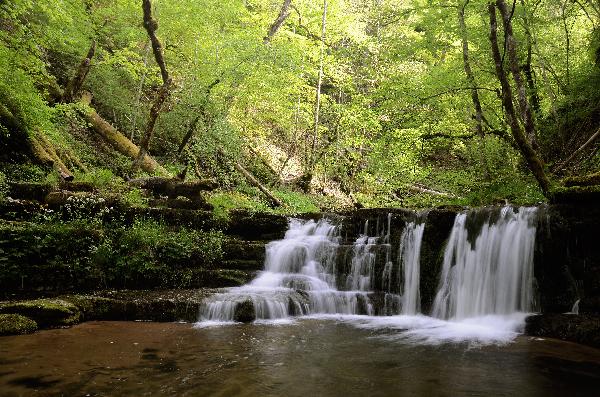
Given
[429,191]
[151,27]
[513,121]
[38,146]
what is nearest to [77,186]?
[38,146]

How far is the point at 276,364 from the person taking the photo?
17.1ft

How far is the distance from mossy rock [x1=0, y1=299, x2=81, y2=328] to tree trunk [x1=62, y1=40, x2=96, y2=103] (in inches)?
417

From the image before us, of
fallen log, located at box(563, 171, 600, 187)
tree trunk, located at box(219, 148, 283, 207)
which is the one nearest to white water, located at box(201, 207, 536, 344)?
fallen log, located at box(563, 171, 600, 187)

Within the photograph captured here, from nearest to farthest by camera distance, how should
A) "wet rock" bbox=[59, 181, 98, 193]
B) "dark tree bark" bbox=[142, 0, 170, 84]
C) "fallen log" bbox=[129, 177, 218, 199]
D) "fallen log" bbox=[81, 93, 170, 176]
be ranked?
"wet rock" bbox=[59, 181, 98, 193] → "fallen log" bbox=[129, 177, 218, 199] → "dark tree bark" bbox=[142, 0, 170, 84] → "fallen log" bbox=[81, 93, 170, 176]

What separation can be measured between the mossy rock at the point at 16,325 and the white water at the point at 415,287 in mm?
2791

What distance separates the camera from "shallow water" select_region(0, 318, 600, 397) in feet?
14.1

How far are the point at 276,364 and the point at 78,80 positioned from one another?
46.8ft

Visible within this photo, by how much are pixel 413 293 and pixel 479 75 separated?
20.5 feet

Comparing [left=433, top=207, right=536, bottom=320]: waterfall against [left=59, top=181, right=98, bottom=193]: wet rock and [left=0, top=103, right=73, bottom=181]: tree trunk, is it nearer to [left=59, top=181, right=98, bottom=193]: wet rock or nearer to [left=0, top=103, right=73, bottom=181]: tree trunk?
[left=59, top=181, right=98, bottom=193]: wet rock

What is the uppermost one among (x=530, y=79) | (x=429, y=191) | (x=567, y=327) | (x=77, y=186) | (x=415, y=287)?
(x=530, y=79)

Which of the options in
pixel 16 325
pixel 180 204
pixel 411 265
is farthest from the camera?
pixel 180 204

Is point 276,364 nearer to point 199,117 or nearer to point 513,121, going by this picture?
point 513,121

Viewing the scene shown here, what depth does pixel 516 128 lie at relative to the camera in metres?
8.30

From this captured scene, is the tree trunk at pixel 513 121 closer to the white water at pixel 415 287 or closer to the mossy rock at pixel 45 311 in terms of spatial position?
the white water at pixel 415 287
